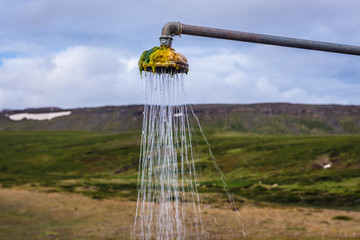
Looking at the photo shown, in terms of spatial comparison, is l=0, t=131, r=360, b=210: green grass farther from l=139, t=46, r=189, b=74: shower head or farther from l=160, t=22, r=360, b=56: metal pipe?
l=139, t=46, r=189, b=74: shower head

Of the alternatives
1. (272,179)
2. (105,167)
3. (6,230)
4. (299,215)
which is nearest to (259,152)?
(272,179)

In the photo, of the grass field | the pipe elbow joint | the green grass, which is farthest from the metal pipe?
the green grass

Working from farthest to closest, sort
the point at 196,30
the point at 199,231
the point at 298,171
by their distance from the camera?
1. the point at 298,171
2. the point at 199,231
3. the point at 196,30

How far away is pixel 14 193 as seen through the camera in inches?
2135

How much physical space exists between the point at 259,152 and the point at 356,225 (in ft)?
244

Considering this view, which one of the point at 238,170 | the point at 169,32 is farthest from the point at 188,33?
the point at 238,170

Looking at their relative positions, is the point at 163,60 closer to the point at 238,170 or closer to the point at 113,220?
the point at 113,220

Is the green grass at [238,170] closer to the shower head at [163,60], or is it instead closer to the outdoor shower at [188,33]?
the outdoor shower at [188,33]

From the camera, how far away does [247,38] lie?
22.8ft

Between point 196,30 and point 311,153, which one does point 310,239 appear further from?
point 311,153

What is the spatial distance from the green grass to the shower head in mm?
46211

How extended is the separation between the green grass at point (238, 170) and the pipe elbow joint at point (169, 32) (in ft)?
154

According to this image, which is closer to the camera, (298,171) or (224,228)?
(224,228)

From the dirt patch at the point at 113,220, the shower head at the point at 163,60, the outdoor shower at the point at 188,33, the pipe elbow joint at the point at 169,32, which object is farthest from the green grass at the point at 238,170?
the pipe elbow joint at the point at 169,32
